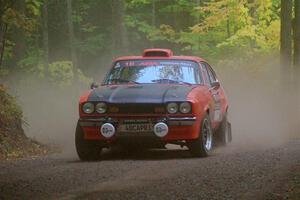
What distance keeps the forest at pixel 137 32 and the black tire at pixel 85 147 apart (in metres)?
4.64

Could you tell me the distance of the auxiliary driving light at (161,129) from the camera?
11031 millimetres

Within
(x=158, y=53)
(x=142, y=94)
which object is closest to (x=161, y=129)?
(x=142, y=94)

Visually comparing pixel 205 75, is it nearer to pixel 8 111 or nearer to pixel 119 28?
pixel 8 111

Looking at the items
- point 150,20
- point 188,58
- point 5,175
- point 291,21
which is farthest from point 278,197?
point 150,20

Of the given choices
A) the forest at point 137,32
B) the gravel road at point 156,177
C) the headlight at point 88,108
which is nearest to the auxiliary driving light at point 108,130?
the headlight at point 88,108

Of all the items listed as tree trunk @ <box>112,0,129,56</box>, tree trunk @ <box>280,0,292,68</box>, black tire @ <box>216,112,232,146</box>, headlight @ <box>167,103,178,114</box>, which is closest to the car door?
black tire @ <box>216,112,232,146</box>

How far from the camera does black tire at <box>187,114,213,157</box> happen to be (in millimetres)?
11297

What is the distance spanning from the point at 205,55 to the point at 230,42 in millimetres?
3823

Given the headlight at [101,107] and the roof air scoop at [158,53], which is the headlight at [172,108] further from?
the roof air scoop at [158,53]

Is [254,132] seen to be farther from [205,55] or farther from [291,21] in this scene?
[205,55]

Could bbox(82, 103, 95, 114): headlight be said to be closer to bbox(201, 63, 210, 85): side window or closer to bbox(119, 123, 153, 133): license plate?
bbox(119, 123, 153, 133): license plate

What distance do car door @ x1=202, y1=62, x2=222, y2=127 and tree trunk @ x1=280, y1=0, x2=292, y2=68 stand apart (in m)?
7.67

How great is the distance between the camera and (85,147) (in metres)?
11.4

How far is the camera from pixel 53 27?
44531mm
